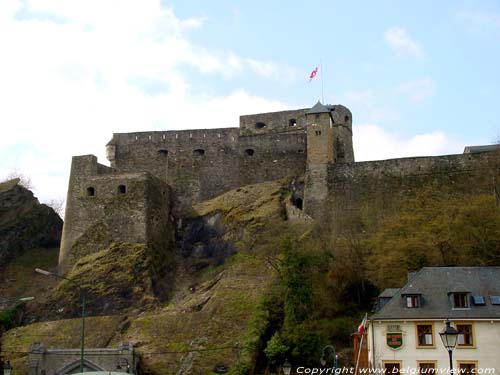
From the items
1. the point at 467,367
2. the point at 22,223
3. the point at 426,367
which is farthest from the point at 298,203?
the point at 467,367

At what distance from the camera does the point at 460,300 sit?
2973 centimetres

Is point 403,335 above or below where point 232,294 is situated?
below

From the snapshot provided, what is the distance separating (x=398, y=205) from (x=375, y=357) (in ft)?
50.9

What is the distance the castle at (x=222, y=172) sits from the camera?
45.8 metres

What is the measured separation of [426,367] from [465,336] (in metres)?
1.84

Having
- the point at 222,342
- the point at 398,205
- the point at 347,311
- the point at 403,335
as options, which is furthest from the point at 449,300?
the point at 398,205

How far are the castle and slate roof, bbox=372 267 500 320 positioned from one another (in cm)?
1186

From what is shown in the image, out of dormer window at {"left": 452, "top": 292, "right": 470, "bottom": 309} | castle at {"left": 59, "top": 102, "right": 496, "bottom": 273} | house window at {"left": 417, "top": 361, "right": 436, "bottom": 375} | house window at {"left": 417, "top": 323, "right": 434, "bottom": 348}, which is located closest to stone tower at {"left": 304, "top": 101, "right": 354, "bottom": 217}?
castle at {"left": 59, "top": 102, "right": 496, "bottom": 273}

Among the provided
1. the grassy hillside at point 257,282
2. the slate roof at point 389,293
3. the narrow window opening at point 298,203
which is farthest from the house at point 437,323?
the narrow window opening at point 298,203

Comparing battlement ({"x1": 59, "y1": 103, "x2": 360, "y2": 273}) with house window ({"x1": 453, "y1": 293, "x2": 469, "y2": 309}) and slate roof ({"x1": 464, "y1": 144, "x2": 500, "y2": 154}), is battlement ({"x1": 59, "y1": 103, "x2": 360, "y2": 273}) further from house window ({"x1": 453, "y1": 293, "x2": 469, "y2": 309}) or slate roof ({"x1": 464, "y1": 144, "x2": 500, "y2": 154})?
house window ({"x1": 453, "y1": 293, "x2": 469, "y2": 309})

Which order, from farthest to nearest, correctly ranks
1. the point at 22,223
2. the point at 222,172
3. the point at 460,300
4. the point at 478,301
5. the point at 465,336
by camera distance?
the point at 222,172, the point at 22,223, the point at 460,300, the point at 478,301, the point at 465,336

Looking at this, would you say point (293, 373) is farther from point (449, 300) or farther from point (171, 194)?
point (171, 194)

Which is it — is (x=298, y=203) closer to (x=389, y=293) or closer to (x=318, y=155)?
(x=318, y=155)

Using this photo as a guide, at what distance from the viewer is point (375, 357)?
29.6m
